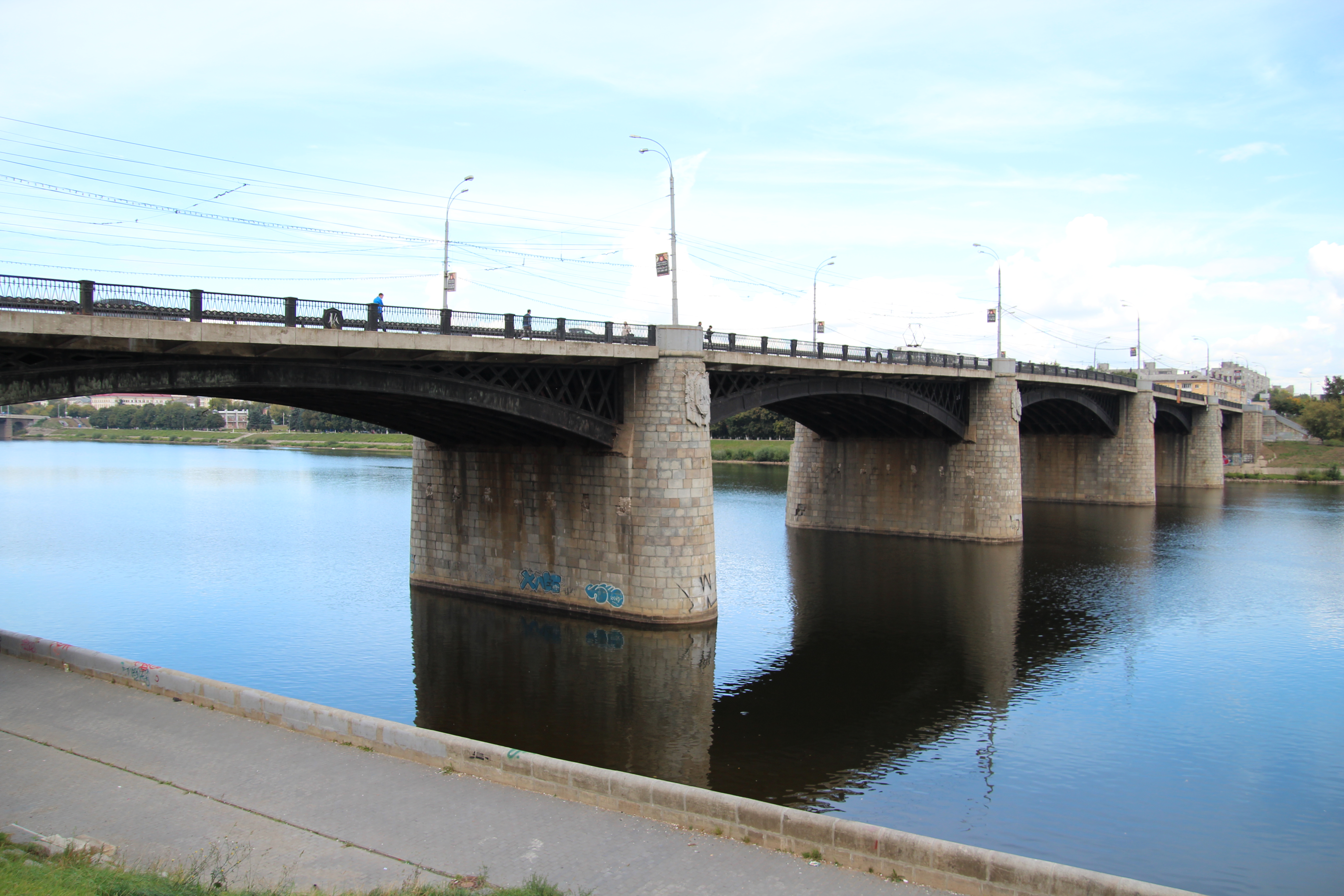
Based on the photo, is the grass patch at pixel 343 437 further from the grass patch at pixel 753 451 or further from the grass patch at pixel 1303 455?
the grass patch at pixel 1303 455

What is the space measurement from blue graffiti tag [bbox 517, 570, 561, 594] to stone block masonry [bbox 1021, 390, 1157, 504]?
163 ft

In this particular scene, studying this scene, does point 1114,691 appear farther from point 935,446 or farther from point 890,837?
point 935,446

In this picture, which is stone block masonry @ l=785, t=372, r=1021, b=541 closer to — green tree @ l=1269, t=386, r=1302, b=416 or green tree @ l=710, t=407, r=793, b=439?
green tree @ l=710, t=407, r=793, b=439

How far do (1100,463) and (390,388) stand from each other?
63023 millimetres

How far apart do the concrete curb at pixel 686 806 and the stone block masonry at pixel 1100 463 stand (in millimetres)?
64500

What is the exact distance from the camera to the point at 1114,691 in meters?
23.9

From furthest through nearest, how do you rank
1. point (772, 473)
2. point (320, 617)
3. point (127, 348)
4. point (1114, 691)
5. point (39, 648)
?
point (772, 473), point (320, 617), point (1114, 691), point (127, 348), point (39, 648)

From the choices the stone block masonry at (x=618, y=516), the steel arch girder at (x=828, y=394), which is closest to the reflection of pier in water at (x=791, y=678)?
the stone block masonry at (x=618, y=516)

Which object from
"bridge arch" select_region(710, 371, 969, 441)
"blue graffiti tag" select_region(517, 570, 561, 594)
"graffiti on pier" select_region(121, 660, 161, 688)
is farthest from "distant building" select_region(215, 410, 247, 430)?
"graffiti on pier" select_region(121, 660, 161, 688)

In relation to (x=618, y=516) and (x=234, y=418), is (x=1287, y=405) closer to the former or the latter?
(x=618, y=516)

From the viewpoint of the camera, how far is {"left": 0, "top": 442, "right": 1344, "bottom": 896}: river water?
16.5m

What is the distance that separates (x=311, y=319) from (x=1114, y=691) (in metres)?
21.4

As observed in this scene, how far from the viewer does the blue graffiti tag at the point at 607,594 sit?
96.6ft

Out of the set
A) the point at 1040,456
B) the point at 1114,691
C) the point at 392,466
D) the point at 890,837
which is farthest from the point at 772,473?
the point at 890,837
